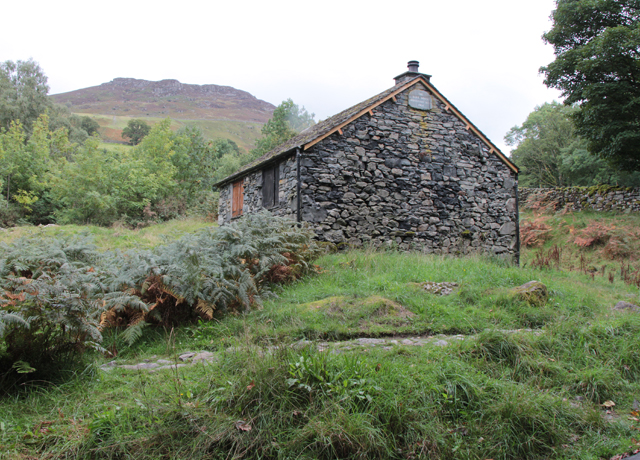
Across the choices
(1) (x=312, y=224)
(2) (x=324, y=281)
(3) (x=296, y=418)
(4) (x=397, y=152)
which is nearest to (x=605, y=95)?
(4) (x=397, y=152)

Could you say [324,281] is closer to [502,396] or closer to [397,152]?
[502,396]

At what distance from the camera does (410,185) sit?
13367 millimetres

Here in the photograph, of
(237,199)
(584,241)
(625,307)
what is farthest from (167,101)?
(625,307)

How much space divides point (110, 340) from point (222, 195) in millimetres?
14586

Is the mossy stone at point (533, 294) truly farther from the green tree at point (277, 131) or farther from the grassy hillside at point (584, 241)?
the green tree at point (277, 131)

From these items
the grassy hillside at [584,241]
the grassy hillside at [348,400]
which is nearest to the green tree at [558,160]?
the grassy hillside at [584,241]

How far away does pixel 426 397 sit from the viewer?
3.35 metres

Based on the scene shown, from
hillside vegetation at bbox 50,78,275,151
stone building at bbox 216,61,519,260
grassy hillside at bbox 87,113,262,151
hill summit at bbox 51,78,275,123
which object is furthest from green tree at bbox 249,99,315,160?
hill summit at bbox 51,78,275,123

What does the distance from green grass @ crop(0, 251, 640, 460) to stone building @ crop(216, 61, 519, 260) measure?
7.89 meters

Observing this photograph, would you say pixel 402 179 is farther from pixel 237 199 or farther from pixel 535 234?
pixel 535 234

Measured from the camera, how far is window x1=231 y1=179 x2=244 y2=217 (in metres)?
16.8

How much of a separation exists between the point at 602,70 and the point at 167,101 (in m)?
163

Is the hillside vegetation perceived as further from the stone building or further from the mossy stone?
the mossy stone

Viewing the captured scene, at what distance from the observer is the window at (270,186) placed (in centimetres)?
→ 1378
